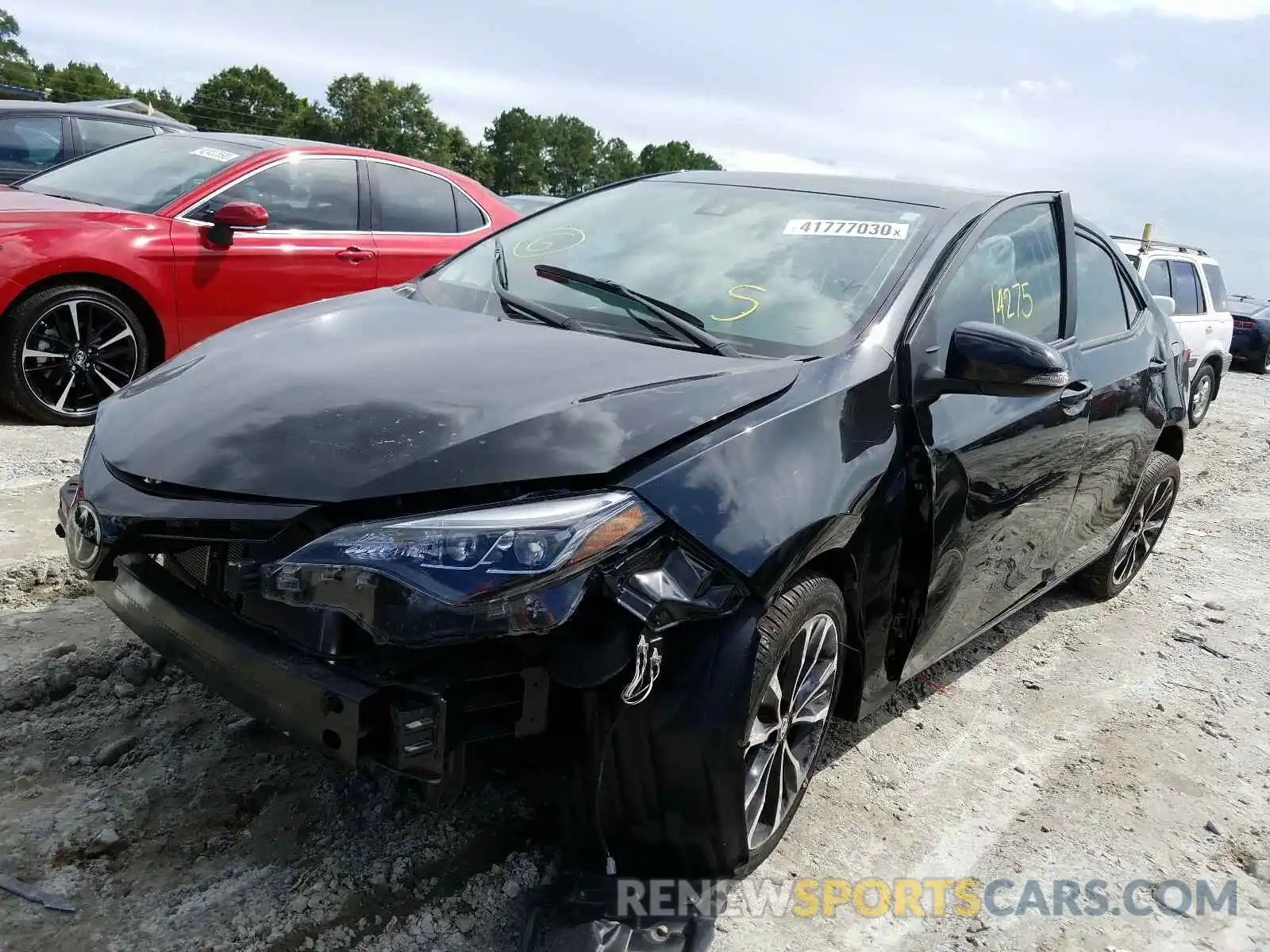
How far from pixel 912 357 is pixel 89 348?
4402 mm

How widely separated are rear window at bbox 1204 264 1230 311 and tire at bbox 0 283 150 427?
958 cm

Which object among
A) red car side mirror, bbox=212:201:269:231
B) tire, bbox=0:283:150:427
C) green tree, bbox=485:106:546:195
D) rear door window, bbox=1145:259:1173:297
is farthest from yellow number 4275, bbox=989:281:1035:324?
green tree, bbox=485:106:546:195

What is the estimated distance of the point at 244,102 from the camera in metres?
85.2

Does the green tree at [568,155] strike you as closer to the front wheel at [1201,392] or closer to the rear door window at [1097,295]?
→ the front wheel at [1201,392]

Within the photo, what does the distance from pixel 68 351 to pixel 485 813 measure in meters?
3.97

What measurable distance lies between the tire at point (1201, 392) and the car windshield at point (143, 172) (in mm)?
8781

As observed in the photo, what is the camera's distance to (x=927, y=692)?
374cm

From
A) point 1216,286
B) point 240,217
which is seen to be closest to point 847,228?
point 240,217

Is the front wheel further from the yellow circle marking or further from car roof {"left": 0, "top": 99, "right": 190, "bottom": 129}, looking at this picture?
car roof {"left": 0, "top": 99, "right": 190, "bottom": 129}

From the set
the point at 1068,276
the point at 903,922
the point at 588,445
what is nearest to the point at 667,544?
the point at 588,445

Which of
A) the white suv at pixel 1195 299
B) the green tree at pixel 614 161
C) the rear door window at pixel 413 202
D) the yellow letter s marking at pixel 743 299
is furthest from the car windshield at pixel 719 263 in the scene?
the green tree at pixel 614 161

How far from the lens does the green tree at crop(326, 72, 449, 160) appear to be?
82.3 meters

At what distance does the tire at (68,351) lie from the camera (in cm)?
521

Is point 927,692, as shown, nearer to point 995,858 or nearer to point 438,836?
point 995,858
